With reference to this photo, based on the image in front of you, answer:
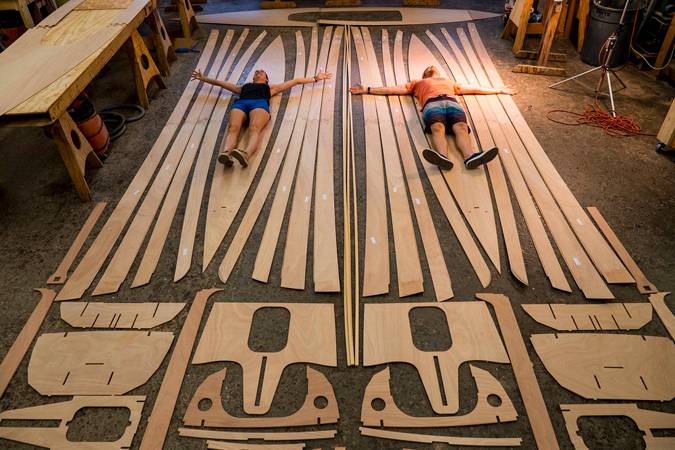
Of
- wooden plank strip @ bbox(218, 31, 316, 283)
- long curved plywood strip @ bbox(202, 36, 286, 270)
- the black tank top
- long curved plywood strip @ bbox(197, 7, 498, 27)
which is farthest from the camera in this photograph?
long curved plywood strip @ bbox(197, 7, 498, 27)

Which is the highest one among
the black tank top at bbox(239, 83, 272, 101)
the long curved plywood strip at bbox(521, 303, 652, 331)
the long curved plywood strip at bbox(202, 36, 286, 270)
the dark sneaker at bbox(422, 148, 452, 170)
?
the black tank top at bbox(239, 83, 272, 101)

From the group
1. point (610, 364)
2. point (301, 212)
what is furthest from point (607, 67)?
point (301, 212)

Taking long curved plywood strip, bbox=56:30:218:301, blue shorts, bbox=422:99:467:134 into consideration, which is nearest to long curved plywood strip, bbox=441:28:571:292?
blue shorts, bbox=422:99:467:134

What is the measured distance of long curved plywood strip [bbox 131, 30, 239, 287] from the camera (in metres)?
2.88

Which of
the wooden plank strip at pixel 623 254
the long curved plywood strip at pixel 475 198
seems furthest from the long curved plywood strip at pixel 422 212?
the wooden plank strip at pixel 623 254

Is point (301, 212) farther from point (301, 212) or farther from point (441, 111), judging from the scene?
point (441, 111)

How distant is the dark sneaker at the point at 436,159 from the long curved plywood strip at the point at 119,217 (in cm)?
236

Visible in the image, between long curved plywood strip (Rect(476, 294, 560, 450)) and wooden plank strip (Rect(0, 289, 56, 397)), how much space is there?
2702 millimetres

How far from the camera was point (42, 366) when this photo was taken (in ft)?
7.72

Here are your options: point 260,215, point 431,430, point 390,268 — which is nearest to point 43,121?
point 260,215

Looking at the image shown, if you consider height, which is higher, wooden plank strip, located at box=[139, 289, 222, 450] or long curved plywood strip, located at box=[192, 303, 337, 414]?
long curved plywood strip, located at box=[192, 303, 337, 414]

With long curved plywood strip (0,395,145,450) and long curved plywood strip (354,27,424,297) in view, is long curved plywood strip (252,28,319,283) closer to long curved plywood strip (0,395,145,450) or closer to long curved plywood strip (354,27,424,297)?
long curved plywood strip (354,27,424,297)

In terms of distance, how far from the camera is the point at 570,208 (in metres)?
3.23

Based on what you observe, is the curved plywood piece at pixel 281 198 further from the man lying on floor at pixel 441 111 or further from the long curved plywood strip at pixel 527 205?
the long curved plywood strip at pixel 527 205
